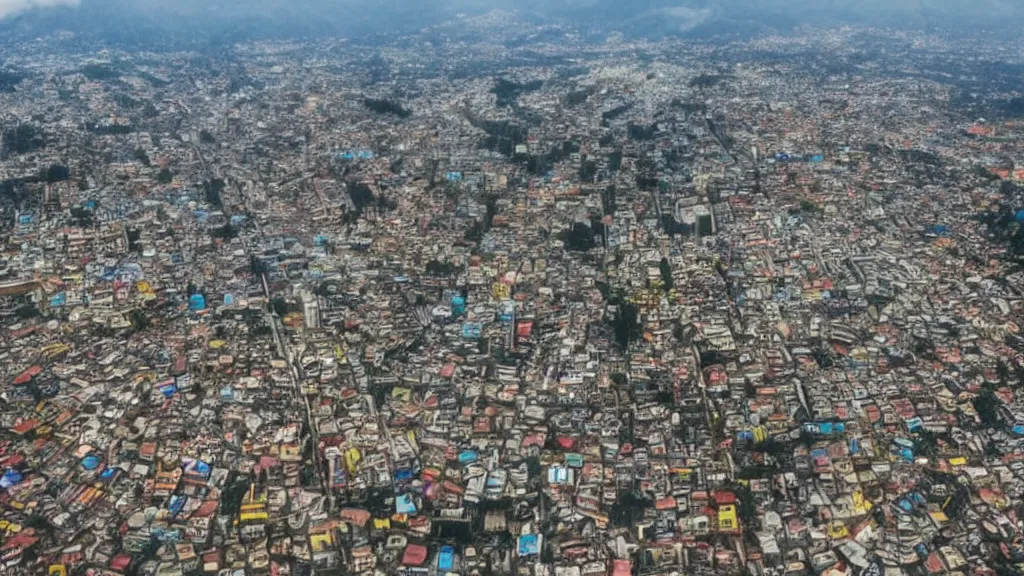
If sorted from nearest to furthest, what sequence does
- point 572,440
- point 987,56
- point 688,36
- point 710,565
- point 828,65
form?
1. point 710,565
2. point 572,440
3. point 828,65
4. point 987,56
5. point 688,36

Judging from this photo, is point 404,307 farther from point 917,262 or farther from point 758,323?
point 917,262

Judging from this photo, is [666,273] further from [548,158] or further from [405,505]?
[548,158]

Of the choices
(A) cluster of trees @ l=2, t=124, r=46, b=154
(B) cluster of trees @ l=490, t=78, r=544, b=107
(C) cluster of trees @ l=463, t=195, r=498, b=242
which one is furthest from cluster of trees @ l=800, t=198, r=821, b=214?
(A) cluster of trees @ l=2, t=124, r=46, b=154

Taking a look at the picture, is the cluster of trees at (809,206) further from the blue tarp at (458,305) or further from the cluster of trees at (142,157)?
the cluster of trees at (142,157)

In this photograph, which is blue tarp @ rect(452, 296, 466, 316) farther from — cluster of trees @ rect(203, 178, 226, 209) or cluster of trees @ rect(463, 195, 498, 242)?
cluster of trees @ rect(203, 178, 226, 209)

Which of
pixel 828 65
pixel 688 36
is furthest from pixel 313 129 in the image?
pixel 688 36

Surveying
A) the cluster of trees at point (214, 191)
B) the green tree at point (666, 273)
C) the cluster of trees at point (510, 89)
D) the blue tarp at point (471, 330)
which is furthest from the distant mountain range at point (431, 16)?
the blue tarp at point (471, 330)
